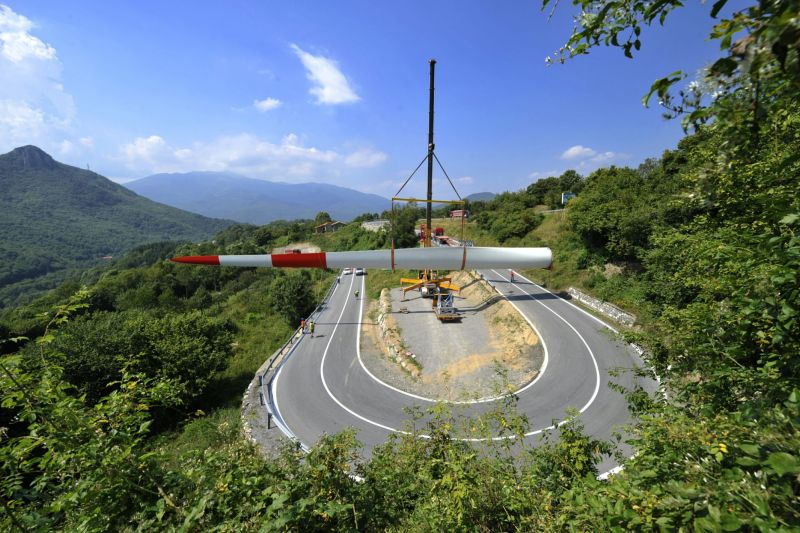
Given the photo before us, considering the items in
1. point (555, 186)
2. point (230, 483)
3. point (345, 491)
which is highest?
point (555, 186)

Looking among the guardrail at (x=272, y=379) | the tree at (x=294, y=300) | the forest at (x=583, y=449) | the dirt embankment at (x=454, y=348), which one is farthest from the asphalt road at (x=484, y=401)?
the tree at (x=294, y=300)

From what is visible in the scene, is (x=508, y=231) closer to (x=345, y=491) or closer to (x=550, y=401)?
(x=550, y=401)

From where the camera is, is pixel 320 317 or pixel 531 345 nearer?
pixel 531 345

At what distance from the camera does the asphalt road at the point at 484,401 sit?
1166cm

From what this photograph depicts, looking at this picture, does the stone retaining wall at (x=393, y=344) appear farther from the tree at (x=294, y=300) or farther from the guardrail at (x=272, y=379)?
the tree at (x=294, y=300)

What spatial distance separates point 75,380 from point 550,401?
2281 centimetres

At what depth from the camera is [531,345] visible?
16.5 metres

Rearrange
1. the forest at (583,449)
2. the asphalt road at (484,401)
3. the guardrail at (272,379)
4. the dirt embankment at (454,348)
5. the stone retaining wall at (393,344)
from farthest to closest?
the stone retaining wall at (393,344)
the dirt embankment at (454,348)
the guardrail at (272,379)
the asphalt road at (484,401)
the forest at (583,449)

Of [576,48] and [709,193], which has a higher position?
[576,48]

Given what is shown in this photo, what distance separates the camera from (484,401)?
12352mm

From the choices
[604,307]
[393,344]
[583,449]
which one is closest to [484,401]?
[393,344]

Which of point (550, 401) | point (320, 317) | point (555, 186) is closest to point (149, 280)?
point (320, 317)

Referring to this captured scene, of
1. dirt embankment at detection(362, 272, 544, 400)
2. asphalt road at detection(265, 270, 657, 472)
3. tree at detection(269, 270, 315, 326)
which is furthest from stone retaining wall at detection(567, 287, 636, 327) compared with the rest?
tree at detection(269, 270, 315, 326)

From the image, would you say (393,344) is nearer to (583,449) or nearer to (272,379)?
(272,379)
